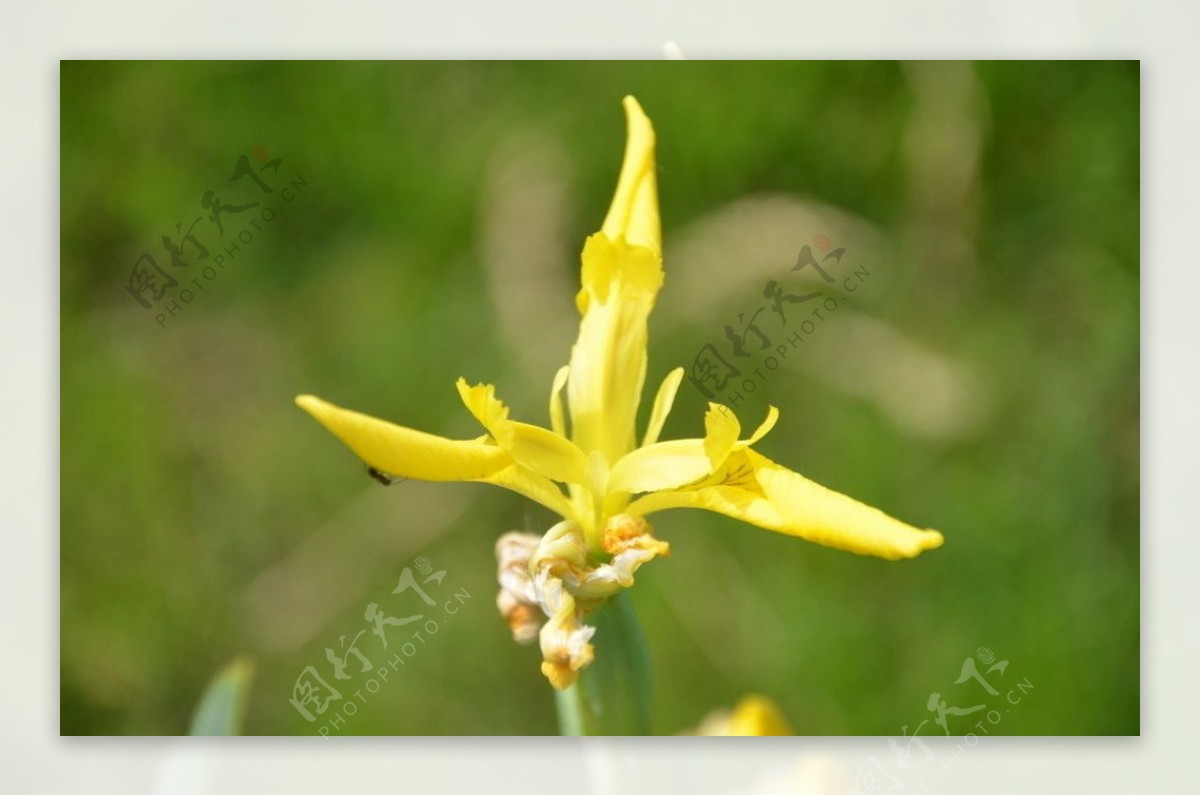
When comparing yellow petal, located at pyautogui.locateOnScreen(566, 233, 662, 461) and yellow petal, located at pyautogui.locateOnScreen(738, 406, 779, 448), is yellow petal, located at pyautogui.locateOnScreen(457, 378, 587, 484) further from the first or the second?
yellow petal, located at pyautogui.locateOnScreen(738, 406, 779, 448)

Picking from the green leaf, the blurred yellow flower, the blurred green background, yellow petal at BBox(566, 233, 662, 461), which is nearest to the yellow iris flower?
yellow petal at BBox(566, 233, 662, 461)

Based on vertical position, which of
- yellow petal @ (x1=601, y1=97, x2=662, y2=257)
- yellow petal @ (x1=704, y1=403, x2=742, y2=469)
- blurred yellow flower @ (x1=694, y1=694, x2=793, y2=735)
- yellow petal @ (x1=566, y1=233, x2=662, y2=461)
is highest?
yellow petal @ (x1=601, y1=97, x2=662, y2=257)

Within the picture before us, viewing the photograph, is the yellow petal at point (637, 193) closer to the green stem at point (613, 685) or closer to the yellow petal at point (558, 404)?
the yellow petal at point (558, 404)

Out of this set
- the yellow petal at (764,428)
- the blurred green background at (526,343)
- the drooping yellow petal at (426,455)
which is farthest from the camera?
the blurred green background at (526,343)

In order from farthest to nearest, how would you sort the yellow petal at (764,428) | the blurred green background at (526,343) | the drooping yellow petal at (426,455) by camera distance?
the blurred green background at (526,343) < the yellow petal at (764,428) < the drooping yellow petal at (426,455)

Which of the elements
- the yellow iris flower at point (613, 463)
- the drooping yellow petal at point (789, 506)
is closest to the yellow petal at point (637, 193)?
the yellow iris flower at point (613, 463)

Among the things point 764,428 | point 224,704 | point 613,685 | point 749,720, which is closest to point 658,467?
point 764,428

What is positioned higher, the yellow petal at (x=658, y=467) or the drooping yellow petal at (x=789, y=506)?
the yellow petal at (x=658, y=467)

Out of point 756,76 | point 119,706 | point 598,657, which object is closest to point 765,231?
point 756,76
